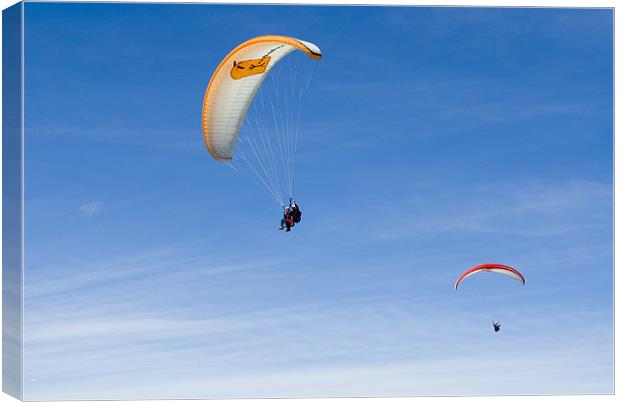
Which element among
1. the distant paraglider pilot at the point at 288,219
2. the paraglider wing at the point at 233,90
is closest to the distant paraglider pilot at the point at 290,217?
the distant paraglider pilot at the point at 288,219

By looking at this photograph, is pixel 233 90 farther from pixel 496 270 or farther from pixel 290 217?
pixel 496 270

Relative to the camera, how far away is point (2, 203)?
84.1 feet

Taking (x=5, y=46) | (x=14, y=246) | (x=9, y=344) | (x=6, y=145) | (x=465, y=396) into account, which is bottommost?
(x=465, y=396)

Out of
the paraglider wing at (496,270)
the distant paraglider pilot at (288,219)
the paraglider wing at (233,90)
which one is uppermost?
the paraglider wing at (233,90)

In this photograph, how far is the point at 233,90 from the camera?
82.1 feet

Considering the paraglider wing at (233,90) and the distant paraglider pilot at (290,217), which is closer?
the paraglider wing at (233,90)

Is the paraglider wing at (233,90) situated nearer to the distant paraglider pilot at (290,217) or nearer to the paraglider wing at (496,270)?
the distant paraglider pilot at (290,217)

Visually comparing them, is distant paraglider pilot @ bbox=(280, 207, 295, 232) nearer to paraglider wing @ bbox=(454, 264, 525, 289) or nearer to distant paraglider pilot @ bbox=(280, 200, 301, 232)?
distant paraglider pilot @ bbox=(280, 200, 301, 232)

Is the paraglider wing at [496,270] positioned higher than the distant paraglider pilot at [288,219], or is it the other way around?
the distant paraglider pilot at [288,219]

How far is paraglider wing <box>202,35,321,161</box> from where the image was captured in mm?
24125

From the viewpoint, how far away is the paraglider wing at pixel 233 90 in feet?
79.2

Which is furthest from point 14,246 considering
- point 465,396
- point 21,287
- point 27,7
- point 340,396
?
point 465,396

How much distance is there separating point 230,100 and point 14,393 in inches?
266

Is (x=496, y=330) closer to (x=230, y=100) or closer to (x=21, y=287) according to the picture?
(x=230, y=100)
